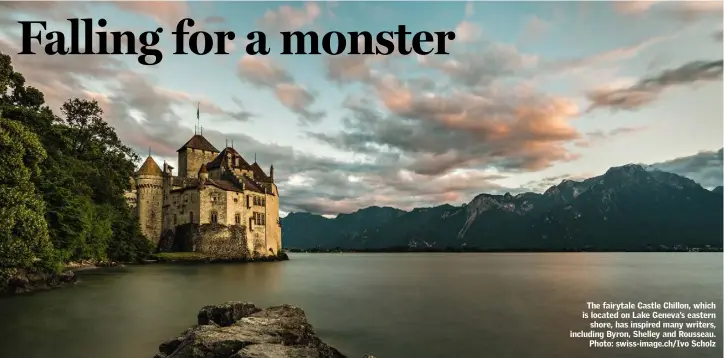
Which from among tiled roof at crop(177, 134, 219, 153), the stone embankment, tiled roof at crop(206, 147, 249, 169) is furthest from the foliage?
tiled roof at crop(177, 134, 219, 153)

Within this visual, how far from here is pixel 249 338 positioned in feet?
34.9

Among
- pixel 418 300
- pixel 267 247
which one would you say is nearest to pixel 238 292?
pixel 418 300

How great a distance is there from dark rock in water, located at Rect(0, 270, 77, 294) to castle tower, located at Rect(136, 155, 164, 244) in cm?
4204

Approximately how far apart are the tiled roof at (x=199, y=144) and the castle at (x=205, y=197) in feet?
0.62

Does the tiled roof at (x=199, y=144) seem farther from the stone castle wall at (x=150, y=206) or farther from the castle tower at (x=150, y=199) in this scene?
the stone castle wall at (x=150, y=206)

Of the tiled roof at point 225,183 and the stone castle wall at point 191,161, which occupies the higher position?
the stone castle wall at point 191,161

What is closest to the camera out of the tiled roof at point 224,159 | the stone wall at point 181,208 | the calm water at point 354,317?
the calm water at point 354,317

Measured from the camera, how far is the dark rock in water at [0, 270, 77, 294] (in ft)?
85.6

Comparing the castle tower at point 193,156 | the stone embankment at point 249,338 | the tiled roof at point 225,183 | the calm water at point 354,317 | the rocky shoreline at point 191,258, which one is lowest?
the rocky shoreline at point 191,258

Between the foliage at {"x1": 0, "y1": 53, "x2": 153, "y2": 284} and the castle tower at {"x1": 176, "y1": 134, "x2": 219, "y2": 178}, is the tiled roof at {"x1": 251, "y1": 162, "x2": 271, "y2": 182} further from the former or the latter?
the foliage at {"x1": 0, "y1": 53, "x2": 153, "y2": 284}

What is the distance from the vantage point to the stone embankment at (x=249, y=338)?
995 cm

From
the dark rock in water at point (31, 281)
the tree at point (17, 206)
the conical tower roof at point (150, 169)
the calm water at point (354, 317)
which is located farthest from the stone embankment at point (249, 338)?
the conical tower roof at point (150, 169)

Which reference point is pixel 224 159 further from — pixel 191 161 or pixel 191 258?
pixel 191 258

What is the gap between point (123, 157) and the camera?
165 feet
